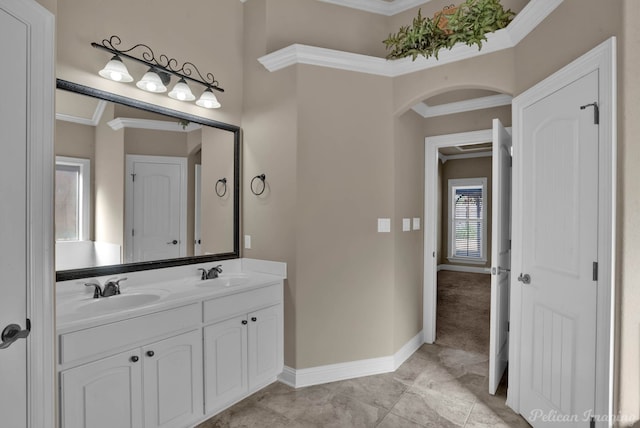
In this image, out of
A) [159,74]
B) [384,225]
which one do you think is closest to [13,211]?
[159,74]

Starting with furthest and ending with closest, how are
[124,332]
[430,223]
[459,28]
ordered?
[430,223]
[459,28]
[124,332]

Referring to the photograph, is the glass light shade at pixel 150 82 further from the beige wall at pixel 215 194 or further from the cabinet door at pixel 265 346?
the cabinet door at pixel 265 346

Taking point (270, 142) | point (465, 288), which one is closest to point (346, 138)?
point (270, 142)

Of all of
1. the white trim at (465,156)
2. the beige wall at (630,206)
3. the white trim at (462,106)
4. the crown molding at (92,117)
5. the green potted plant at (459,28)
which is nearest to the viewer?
the beige wall at (630,206)

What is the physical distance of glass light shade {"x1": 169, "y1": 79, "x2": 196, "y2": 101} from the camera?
7.82ft

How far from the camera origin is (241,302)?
2297 millimetres

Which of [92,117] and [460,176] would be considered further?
[460,176]

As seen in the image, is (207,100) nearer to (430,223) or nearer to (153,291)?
(153,291)

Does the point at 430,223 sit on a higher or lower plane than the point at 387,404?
higher

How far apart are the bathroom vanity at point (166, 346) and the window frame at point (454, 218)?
6.05 m

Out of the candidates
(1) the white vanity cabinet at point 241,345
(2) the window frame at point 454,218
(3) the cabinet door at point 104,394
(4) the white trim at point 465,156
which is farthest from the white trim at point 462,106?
(2) the window frame at point 454,218

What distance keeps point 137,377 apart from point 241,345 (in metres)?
0.69

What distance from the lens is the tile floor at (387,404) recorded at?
7.04 ft

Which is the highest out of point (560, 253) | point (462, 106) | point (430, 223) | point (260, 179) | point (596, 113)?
point (462, 106)
